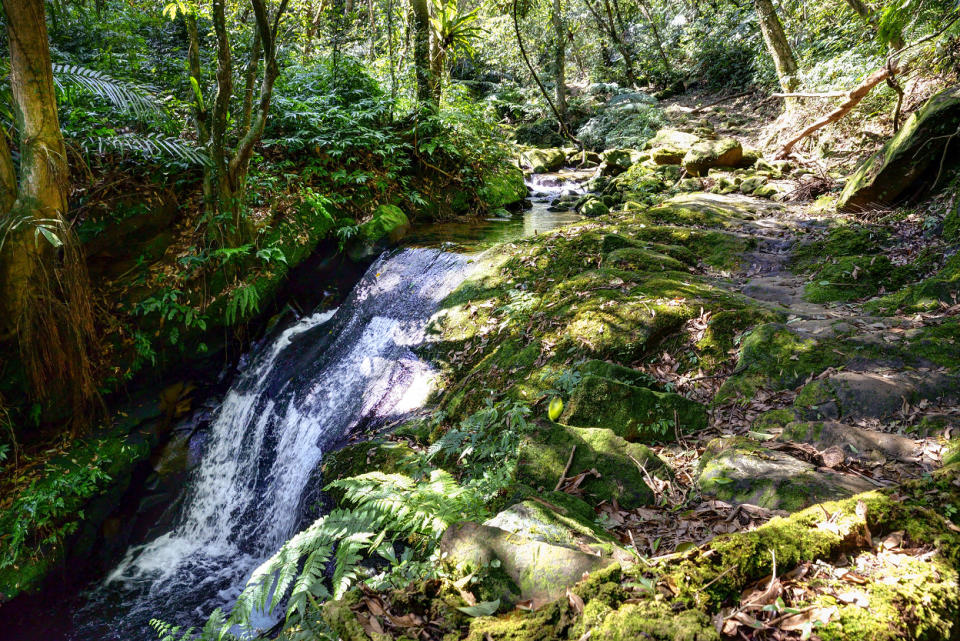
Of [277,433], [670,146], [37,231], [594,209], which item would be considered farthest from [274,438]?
[670,146]

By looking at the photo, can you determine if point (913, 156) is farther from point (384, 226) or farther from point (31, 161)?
point (31, 161)

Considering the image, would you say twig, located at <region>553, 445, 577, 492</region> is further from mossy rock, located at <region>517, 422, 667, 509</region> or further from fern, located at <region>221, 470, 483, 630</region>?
fern, located at <region>221, 470, 483, 630</region>

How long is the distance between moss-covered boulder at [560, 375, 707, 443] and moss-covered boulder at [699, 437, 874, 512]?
468 mm

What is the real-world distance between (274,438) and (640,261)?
4.77m

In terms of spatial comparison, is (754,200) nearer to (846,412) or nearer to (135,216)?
(846,412)

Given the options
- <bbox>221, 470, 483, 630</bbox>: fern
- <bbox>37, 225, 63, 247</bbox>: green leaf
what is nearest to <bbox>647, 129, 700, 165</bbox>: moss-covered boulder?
<bbox>221, 470, 483, 630</bbox>: fern

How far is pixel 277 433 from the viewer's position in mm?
5777

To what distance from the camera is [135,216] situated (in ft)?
21.2

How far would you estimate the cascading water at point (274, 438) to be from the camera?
4836 millimetres

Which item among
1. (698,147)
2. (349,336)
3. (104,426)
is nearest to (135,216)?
(104,426)

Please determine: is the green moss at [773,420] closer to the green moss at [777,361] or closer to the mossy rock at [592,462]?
the green moss at [777,361]

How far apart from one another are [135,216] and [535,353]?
5.86 m

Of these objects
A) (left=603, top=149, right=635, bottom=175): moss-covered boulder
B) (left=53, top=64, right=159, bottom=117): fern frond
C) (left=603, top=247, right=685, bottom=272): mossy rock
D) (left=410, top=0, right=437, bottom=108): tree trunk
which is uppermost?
(left=410, top=0, right=437, bottom=108): tree trunk

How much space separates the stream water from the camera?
4.83 meters
